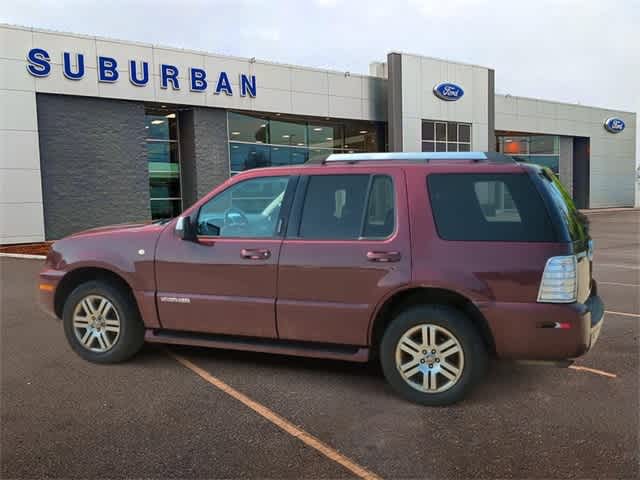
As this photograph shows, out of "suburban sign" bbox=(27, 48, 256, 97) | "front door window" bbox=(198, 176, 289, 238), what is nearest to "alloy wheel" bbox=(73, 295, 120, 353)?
"front door window" bbox=(198, 176, 289, 238)

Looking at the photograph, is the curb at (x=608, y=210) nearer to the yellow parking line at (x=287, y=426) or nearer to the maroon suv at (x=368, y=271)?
the maroon suv at (x=368, y=271)

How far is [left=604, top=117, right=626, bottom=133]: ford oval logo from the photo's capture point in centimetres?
3809

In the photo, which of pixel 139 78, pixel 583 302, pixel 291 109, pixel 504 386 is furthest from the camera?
pixel 291 109

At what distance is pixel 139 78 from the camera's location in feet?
62.6

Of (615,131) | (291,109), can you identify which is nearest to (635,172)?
(615,131)

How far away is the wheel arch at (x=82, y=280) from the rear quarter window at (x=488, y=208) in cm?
295

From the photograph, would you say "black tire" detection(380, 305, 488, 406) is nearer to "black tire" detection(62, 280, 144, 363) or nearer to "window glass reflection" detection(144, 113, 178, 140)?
"black tire" detection(62, 280, 144, 363)

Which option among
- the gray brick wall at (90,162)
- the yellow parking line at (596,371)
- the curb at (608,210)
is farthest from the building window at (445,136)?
the yellow parking line at (596,371)

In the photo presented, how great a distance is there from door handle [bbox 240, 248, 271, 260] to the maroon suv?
0.01 m

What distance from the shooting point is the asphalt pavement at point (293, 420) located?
3.22m

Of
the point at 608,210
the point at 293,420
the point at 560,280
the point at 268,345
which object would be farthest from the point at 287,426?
the point at 608,210

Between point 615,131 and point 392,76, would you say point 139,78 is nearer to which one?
point 392,76

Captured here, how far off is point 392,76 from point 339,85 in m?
2.59

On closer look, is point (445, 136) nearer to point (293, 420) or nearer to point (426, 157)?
point (426, 157)
